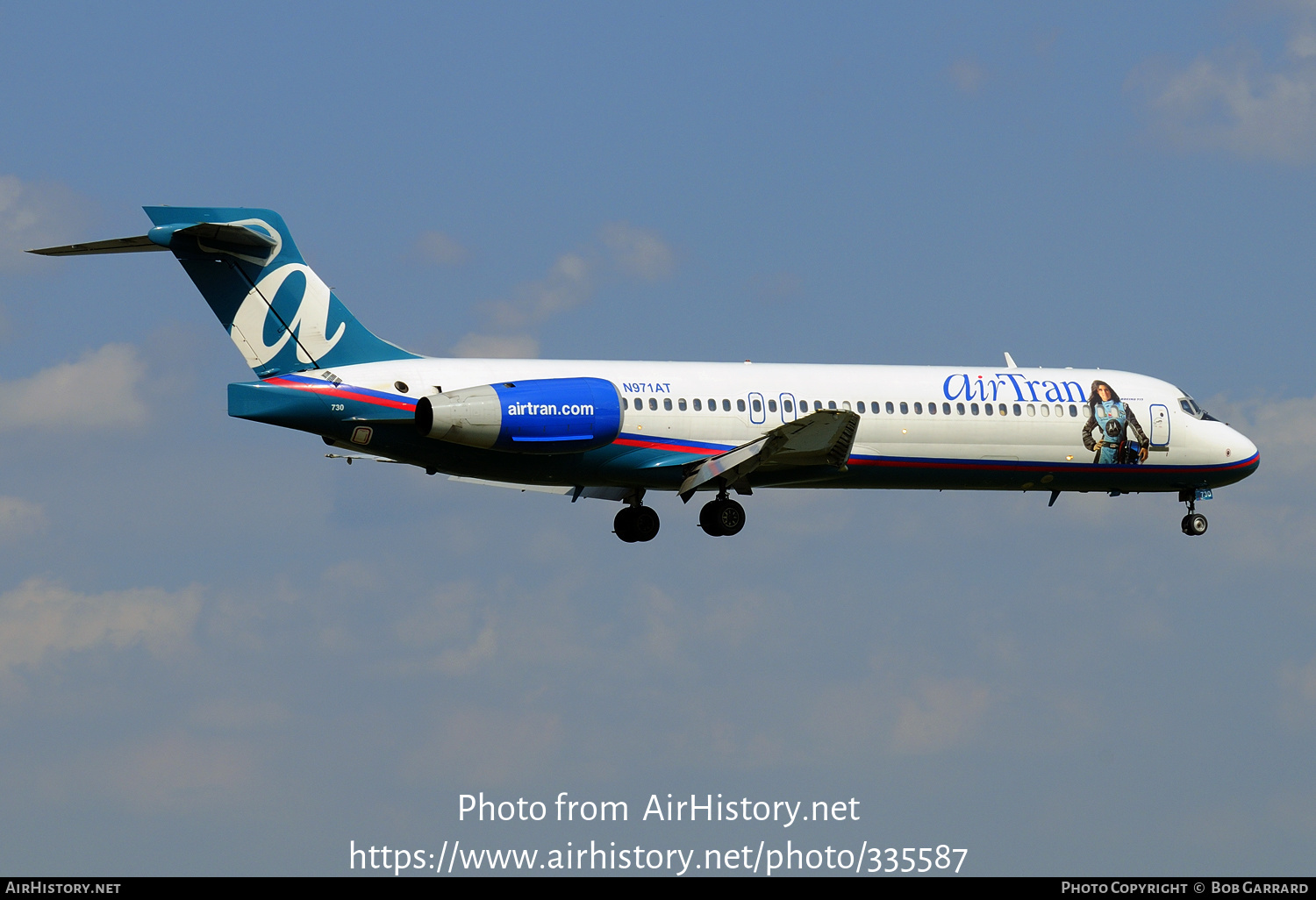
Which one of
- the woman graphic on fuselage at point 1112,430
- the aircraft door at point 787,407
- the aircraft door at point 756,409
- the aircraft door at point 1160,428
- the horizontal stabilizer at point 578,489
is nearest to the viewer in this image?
the aircraft door at point 756,409

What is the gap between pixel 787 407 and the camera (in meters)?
35.7

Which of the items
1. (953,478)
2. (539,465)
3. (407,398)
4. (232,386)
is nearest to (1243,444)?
(953,478)

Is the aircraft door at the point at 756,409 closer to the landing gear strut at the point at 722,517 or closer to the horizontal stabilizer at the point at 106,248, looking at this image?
the landing gear strut at the point at 722,517

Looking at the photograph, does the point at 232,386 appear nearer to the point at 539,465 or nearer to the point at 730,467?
the point at 539,465

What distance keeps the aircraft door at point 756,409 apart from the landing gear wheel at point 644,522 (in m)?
3.19

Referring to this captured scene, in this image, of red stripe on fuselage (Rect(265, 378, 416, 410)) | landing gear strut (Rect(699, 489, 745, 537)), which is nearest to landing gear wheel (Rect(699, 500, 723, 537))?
landing gear strut (Rect(699, 489, 745, 537))

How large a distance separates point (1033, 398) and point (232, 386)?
16.6 metres

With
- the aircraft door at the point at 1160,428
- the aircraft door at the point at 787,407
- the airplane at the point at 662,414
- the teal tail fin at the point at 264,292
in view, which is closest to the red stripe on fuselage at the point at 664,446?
the airplane at the point at 662,414

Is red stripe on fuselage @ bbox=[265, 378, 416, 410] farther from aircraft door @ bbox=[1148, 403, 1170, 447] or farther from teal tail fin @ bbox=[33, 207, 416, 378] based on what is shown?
aircraft door @ bbox=[1148, 403, 1170, 447]

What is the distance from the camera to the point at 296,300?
32906 millimetres

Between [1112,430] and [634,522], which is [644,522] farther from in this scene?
[1112,430]

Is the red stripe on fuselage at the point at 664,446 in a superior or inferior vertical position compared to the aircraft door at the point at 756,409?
inferior

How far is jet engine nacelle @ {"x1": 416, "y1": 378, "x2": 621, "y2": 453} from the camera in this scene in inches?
1258

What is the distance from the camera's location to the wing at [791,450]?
33281 mm
